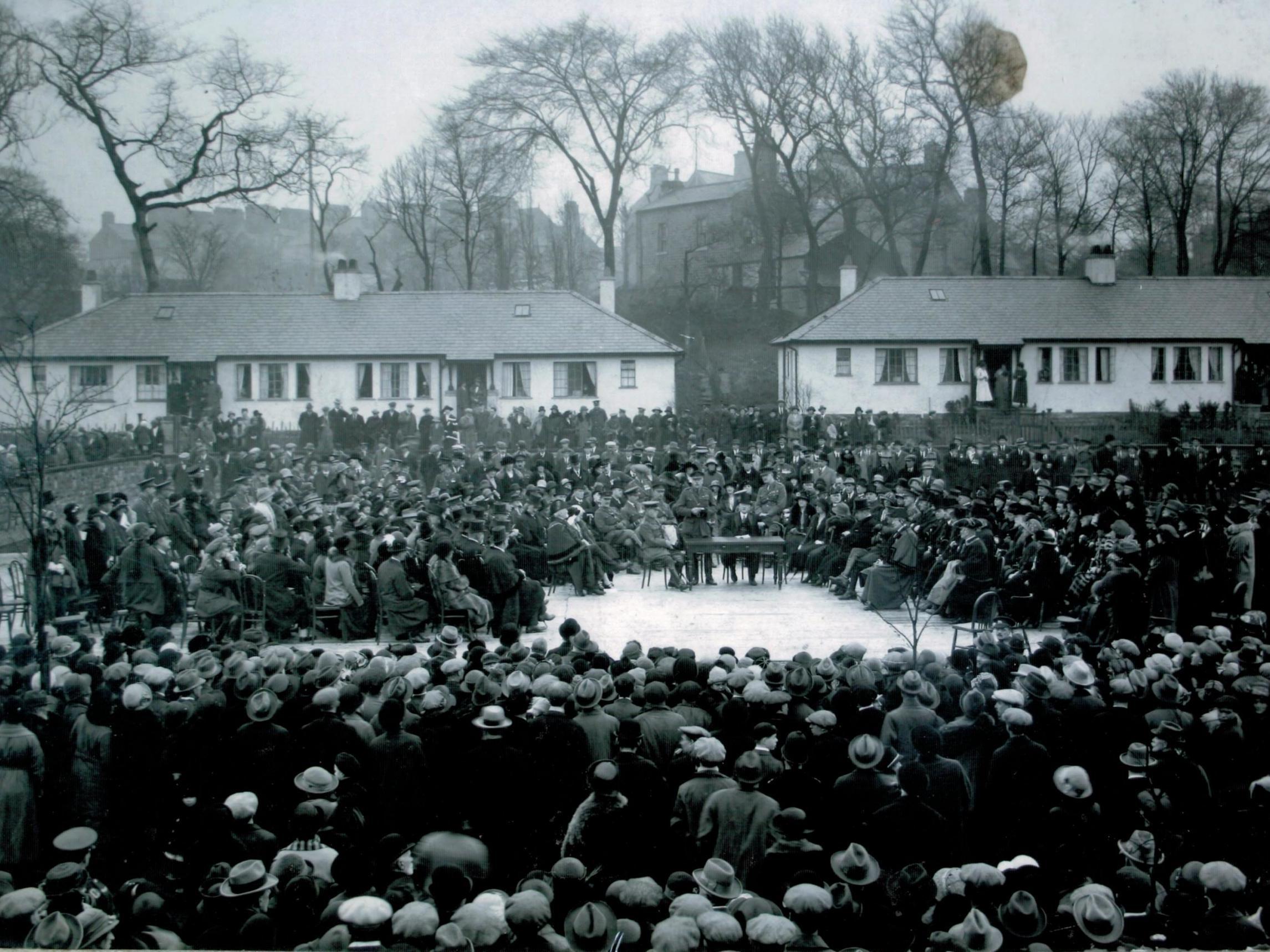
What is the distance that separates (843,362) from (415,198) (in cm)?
1273

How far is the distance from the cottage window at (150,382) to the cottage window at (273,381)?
7.98ft

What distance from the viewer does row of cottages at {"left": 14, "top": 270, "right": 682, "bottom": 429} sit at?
2572cm

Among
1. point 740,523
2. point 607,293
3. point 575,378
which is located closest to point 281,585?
point 740,523

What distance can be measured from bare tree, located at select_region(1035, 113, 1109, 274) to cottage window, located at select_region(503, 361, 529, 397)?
577 inches

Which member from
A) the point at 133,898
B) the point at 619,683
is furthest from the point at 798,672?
the point at 133,898

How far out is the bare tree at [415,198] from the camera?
20766mm

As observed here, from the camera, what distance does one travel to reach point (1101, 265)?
90.4ft

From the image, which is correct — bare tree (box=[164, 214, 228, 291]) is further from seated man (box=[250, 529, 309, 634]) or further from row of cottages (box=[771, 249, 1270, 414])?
row of cottages (box=[771, 249, 1270, 414])

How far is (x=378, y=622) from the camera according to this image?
11.2 metres

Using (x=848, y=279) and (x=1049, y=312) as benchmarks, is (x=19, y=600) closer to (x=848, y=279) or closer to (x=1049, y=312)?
(x=1049, y=312)

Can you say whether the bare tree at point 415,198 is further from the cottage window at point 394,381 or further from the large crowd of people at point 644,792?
the large crowd of people at point 644,792

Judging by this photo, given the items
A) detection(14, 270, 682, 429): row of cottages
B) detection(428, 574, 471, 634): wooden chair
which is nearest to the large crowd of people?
detection(428, 574, 471, 634): wooden chair

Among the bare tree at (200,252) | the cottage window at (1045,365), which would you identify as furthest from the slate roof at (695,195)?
the bare tree at (200,252)

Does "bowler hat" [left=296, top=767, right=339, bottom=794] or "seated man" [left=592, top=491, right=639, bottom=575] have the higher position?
"seated man" [left=592, top=491, right=639, bottom=575]
